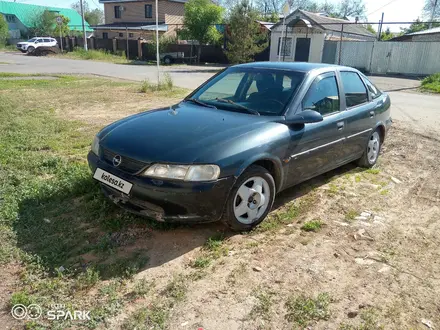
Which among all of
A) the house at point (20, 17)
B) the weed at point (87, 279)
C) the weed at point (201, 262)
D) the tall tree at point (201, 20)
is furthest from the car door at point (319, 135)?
the house at point (20, 17)

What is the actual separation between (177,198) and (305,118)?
1.65 metres

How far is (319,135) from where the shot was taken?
4.43 meters

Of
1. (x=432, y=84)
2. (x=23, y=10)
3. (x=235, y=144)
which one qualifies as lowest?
(x=432, y=84)

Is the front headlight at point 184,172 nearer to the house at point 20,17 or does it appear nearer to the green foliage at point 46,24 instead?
the green foliage at point 46,24

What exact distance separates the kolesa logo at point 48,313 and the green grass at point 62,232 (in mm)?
42

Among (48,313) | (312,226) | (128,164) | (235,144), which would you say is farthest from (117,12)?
(48,313)

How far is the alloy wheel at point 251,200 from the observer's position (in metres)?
3.66

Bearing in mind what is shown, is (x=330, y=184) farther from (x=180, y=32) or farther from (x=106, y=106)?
(x=180, y=32)

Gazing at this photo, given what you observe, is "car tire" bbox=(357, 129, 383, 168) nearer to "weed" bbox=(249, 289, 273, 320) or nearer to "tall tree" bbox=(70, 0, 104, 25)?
"weed" bbox=(249, 289, 273, 320)

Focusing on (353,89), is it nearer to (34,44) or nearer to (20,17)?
(34,44)

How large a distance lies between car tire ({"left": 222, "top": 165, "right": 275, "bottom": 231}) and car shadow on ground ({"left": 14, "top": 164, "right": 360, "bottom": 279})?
8.7 inches

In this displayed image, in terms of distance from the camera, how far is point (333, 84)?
16.1ft

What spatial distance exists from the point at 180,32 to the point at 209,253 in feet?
112

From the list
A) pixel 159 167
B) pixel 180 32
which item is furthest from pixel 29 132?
pixel 180 32
